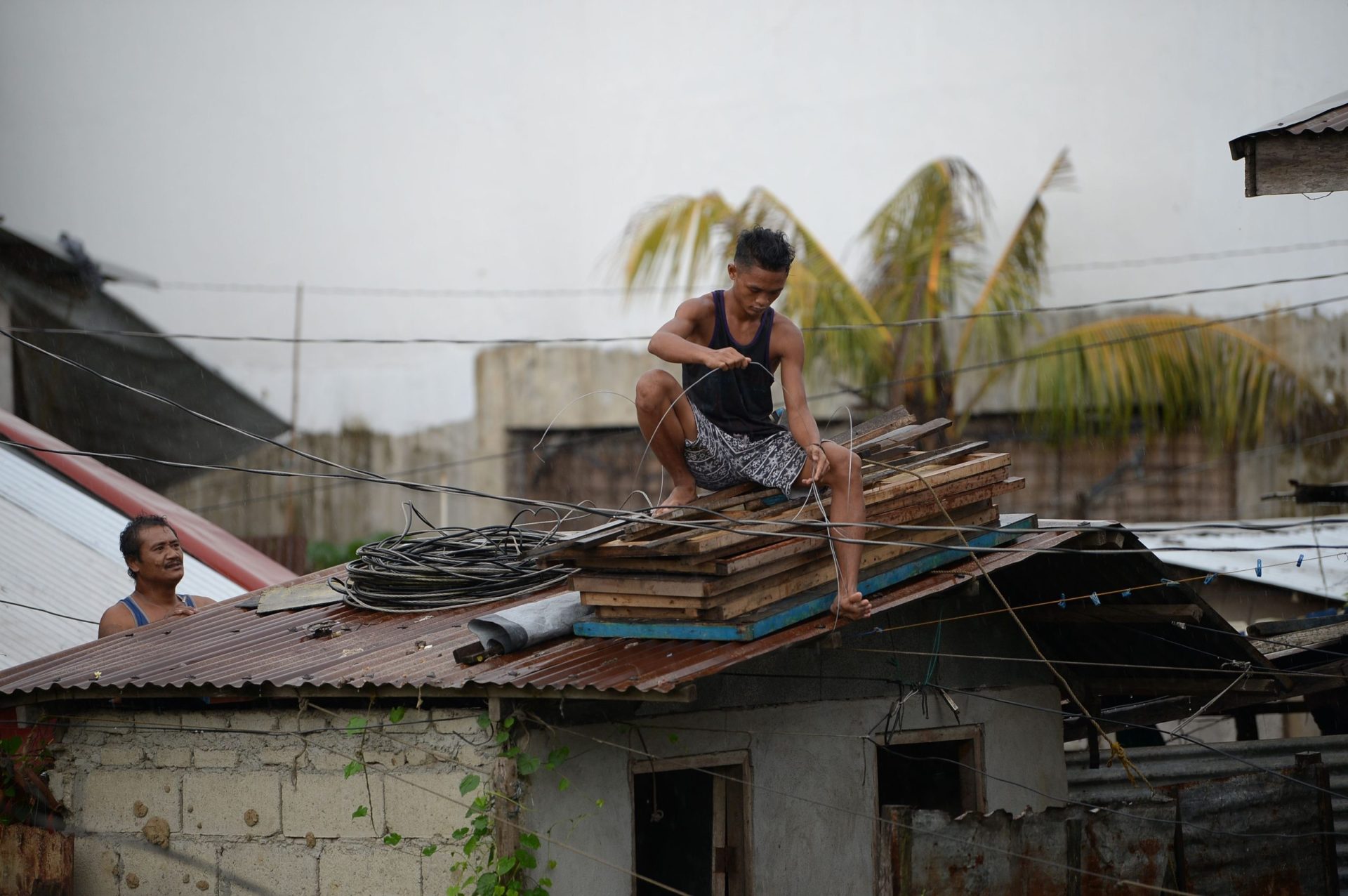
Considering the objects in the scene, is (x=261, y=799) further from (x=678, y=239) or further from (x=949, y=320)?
(x=949, y=320)

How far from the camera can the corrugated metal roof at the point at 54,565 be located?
983 centimetres

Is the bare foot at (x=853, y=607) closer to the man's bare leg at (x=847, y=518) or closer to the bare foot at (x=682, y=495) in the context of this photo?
the man's bare leg at (x=847, y=518)

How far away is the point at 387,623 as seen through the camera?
291 inches

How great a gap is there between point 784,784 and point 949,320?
9228 millimetres

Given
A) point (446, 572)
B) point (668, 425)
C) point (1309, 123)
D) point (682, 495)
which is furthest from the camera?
point (446, 572)

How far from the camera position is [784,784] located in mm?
7070

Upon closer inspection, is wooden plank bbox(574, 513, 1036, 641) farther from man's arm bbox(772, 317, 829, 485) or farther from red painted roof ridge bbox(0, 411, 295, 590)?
red painted roof ridge bbox(0, 411, 295, 590)

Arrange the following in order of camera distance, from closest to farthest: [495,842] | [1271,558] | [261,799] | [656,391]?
[495,842] → [656,391] → [261,799] → [1271,558]

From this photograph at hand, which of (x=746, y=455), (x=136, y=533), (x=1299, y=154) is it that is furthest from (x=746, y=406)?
(x=136, y=533)

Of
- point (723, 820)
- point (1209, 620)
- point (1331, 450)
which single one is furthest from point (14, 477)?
point (1331, 450)

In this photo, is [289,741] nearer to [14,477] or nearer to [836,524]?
[836,524]

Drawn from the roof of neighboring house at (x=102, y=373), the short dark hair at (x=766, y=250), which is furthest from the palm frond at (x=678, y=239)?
the short dark hair at (x=766, y=250)

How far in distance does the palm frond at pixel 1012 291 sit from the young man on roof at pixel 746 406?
8975 mm

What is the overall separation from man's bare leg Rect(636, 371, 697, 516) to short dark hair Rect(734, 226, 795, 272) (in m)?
0.68
